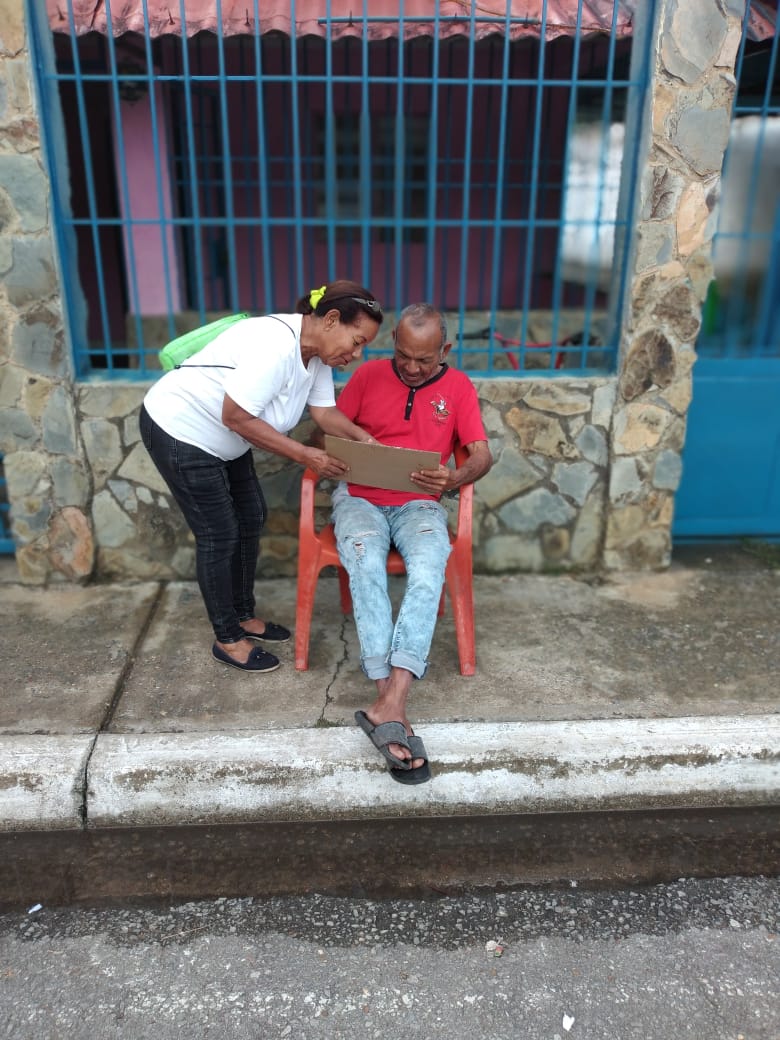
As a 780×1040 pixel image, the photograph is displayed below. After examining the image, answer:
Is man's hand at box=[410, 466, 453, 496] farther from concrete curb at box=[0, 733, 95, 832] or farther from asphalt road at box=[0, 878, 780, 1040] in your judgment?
concrete curb at box=[0, 733, 95, 832]

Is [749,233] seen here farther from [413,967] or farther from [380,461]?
[413,967]

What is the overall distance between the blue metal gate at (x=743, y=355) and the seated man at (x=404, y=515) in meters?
1.66

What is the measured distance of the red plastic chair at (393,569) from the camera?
10.3ft

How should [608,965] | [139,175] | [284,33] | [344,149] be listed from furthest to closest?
[344,149], [139,175], [284,33], [608,965]

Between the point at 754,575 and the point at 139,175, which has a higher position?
the point at 139,175

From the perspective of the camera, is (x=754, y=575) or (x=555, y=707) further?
(x=754, y=575)

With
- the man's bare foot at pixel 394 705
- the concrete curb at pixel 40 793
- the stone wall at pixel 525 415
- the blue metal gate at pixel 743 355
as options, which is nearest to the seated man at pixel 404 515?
the man's bare foot at pixel 394 705

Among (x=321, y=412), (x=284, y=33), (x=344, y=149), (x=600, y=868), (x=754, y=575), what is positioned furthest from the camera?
(x=344, y=149)

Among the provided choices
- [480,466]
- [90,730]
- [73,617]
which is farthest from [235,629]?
[480,466]

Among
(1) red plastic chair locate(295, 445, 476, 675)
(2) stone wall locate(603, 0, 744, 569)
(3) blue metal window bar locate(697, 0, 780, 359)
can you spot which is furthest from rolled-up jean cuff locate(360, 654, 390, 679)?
(3) blue metal window bar locate(697, 0, 780, 359)

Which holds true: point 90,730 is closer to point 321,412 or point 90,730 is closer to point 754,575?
point 321,412

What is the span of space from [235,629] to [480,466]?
1.17m

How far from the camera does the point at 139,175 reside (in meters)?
5.77

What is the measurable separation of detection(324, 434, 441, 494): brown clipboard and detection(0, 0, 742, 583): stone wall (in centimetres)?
93
